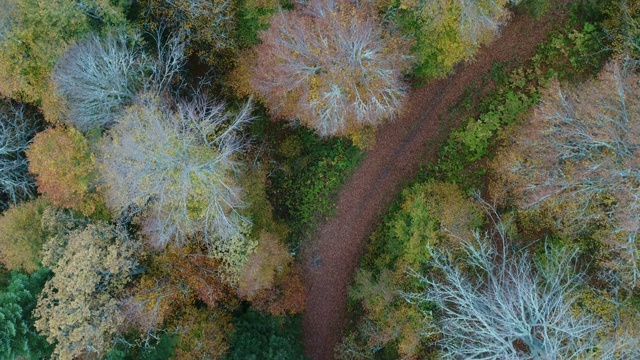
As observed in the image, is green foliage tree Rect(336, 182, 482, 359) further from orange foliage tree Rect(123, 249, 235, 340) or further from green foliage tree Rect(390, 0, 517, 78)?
orange foliage tree Rect(123, 249, 235, 340)

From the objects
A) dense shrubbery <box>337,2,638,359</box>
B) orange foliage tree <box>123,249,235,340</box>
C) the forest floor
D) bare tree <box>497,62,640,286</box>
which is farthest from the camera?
the forest floor

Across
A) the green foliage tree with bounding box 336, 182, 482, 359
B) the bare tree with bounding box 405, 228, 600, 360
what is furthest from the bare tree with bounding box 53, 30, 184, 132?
the bare tree with bounding box 405, 228, 600, 360

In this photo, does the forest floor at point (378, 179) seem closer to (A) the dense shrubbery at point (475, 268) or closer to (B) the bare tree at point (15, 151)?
(A) the dense shrubbery at point (475, 268)

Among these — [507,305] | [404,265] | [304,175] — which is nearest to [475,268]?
[507,305]

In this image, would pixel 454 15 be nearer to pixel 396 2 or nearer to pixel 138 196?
pixel 396 2

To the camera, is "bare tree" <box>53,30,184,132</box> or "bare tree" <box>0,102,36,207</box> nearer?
"bare tree" <box>53,30,184,132</box>

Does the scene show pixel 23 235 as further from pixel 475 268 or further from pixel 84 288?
pixel 475 268
